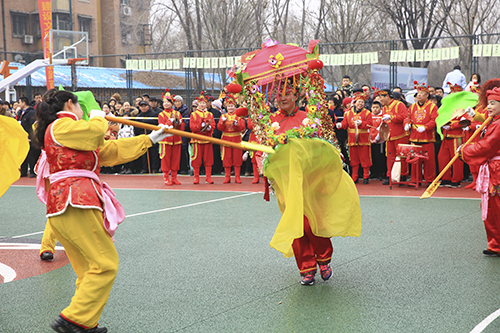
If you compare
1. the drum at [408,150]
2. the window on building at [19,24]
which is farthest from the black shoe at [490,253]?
the window on building at [19,24]

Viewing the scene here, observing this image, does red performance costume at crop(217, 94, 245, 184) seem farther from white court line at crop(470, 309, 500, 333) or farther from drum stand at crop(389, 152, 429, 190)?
white court line at crop(470, 309, 500, 333)

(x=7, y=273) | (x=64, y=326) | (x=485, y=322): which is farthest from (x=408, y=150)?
(x=64, y=326)

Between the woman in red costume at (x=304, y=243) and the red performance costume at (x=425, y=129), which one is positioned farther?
the red performance costume at (x=425, y=129)

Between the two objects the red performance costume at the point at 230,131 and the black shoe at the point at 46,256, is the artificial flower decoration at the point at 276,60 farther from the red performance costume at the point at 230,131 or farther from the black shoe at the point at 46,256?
the red performance costume at the point at 230,131

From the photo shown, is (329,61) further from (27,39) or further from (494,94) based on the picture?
(27,39)

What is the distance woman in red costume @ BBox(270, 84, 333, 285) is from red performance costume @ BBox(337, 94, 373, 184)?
7.20 metres

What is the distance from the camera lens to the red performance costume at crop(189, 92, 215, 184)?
39.6ft

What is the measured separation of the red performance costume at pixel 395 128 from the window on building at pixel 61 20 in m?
29.2

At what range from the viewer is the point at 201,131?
12.2 m

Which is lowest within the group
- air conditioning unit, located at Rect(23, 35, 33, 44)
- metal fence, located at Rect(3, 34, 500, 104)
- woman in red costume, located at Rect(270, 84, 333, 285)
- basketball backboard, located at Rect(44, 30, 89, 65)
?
woman in red costume, located at Rect(270, 84, 333, 285)

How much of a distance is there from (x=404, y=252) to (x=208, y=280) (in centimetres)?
223

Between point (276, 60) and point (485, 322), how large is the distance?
2625 mm

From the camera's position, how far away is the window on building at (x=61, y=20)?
34.9m

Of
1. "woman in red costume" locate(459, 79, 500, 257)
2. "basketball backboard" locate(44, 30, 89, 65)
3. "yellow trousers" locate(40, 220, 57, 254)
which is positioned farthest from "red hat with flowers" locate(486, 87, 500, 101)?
"basketball backboard" locate(44, 30, 89, 65)
